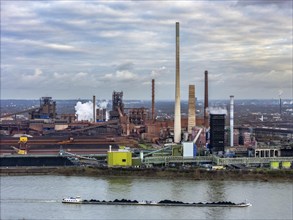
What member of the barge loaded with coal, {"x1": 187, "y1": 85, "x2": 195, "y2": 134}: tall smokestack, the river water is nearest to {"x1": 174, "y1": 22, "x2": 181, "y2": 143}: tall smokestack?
{"x1": 187, "y1": 85, "x2": 195, "y2": 134}: tall smokestack

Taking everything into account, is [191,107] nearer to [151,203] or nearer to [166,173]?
[166,173]

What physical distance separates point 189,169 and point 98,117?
48.9 feet

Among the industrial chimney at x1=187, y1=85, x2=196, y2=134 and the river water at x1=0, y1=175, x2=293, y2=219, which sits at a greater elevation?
the industrial chimney at x1=187, y1=85, x2=196, y2=134

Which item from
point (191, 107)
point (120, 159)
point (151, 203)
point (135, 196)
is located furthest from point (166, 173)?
point (191, 107)

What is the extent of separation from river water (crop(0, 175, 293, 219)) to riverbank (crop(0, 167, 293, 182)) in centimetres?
60

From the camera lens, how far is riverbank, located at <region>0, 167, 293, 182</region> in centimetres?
1452

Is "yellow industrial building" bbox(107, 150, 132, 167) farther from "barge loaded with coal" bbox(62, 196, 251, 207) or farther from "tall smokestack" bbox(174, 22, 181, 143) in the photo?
"barge loaded with coal" bbox(62, 196, 251, 207)

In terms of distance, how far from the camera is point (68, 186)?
12.8 meters

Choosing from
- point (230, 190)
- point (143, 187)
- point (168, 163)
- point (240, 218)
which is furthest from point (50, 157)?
point (240, 218)

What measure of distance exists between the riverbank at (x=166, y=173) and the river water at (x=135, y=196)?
600mm

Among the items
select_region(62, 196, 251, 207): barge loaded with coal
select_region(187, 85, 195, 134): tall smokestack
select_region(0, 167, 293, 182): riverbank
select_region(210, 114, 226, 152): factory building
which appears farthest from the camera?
select_region(187, 85, 195, 134): tall smokestack

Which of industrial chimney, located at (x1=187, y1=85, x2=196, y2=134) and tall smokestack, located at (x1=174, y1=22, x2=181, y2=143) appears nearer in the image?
tall smokestack, located at (x1=174, y1=22, x2=181, y2=143)

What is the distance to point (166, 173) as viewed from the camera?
15008 mm

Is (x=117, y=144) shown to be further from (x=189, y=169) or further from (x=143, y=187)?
(x=143, y=187)
